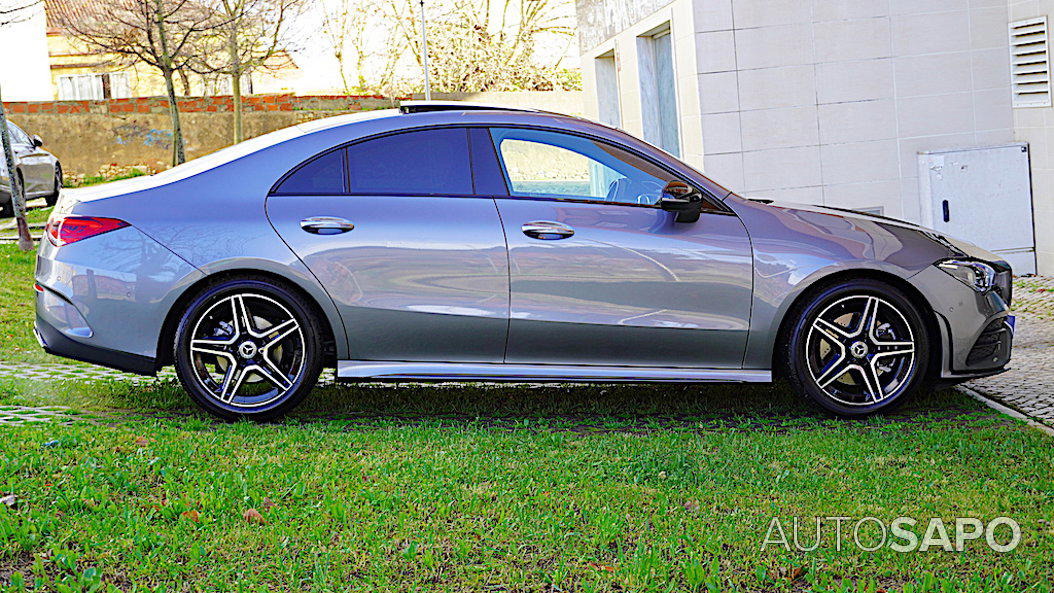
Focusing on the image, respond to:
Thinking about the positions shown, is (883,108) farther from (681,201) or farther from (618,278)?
(618,278)

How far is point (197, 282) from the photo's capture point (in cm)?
557

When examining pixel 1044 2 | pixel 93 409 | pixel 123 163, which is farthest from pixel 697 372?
pixel 123 163

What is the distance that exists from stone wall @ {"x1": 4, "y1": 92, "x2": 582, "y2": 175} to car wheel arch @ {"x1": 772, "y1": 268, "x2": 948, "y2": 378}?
20.9 meters

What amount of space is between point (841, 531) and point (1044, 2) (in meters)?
8.19

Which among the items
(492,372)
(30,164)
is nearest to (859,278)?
(492,372)

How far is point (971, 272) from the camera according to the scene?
19.4ft

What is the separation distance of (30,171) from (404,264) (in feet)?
52.5

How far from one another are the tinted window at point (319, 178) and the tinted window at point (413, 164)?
2.1 inches

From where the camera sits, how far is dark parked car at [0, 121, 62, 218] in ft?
62.6

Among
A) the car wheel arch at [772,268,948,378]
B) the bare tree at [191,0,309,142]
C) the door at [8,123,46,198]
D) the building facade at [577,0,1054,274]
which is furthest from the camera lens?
the bare tree at [191,0,309,142]

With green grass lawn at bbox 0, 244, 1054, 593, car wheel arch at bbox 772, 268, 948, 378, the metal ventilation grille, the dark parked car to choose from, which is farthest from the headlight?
the dark parked car

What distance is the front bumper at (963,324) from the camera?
584cm

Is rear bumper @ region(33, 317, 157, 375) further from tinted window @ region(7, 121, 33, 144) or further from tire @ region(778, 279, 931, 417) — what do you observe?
tinted window @ region(7, 121, 33, 144)

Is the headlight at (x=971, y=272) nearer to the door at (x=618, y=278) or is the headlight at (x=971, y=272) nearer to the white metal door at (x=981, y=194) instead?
the door at (x=618, y=278)
